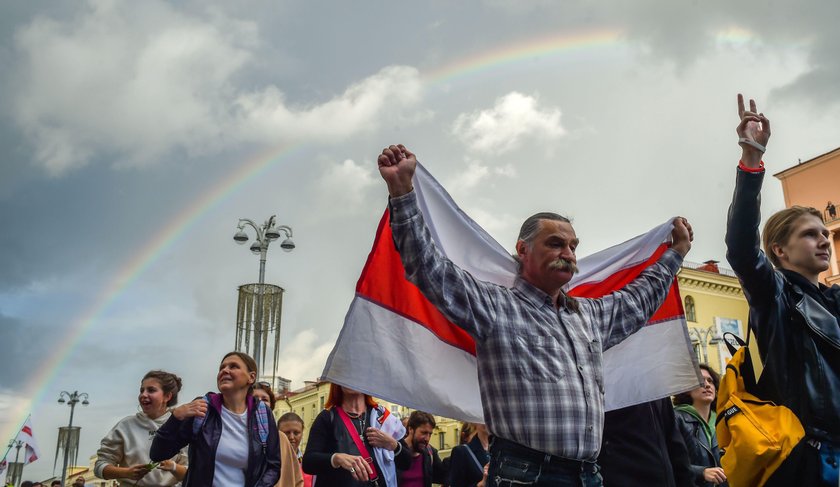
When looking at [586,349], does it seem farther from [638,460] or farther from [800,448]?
[638,460]

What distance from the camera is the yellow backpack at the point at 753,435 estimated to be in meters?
3.04

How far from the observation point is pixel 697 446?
5160 mm

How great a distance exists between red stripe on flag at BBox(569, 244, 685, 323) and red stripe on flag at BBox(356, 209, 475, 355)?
1.03m

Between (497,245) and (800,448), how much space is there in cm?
165

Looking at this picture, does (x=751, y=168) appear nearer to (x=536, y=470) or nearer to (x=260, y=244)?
(x=536, y=470)

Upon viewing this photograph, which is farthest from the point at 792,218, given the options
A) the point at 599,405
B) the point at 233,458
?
the point at 233,458

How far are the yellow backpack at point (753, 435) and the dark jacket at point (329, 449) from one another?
2.93 m

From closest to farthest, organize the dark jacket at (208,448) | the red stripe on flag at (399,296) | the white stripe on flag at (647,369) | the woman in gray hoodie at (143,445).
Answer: the red stripe on flag at (399,296)
the white stripe on flag at (647,369)
the dark jacket at (208,448)
the woman in gray hoodie at (143,445)

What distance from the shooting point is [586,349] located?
319 cm

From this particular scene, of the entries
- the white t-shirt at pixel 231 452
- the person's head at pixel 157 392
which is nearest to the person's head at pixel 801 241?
the white t-shirt at pixel 231 452

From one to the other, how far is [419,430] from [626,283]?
10.9 ft

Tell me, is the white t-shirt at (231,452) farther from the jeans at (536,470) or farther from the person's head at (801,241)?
the person's head at (801,241)

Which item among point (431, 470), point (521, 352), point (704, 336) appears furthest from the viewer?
point (704, 336)

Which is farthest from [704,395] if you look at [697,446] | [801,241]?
[801,241]
